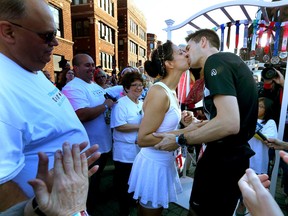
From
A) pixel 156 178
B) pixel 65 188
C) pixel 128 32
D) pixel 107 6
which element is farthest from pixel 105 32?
pixel 65 188

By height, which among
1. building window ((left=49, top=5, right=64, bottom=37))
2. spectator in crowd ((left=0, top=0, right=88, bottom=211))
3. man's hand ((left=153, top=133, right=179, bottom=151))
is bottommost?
man's hand ((left=153, top=133, right=179, bottom=151))

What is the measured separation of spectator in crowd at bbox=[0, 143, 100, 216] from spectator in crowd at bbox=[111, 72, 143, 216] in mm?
1910

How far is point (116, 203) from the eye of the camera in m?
3.22

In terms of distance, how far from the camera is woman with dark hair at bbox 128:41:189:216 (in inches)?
71.0

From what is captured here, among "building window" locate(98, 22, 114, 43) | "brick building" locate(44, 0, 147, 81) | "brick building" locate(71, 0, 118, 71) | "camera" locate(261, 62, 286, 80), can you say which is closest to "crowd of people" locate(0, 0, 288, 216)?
"camera" locate(261, 62, 286, 80)

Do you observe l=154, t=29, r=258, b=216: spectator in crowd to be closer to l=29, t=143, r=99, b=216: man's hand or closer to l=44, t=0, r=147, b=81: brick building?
l=29, t=143, r=99, b=216: man's hand

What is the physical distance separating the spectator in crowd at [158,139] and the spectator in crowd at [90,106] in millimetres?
999

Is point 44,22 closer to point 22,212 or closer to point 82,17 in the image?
point 22,212

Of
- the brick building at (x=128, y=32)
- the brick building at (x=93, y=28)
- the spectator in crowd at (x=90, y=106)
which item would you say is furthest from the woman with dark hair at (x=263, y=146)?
the brick building at (x=128, y=32)

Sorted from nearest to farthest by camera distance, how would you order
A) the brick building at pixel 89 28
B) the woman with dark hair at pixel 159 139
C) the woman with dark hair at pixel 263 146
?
the woman with dark hair at pixel 159 139
the woman with dark hair at pixel 263 146
the brick building at pixel 89 28

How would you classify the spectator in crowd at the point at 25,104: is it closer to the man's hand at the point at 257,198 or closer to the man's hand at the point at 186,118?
the man's hand at the point at 257,198

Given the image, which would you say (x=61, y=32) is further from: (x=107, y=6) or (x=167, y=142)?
(x=167, y=142)

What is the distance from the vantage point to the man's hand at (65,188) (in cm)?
72

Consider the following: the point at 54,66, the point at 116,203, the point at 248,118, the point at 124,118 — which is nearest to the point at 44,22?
the point at 248,118
